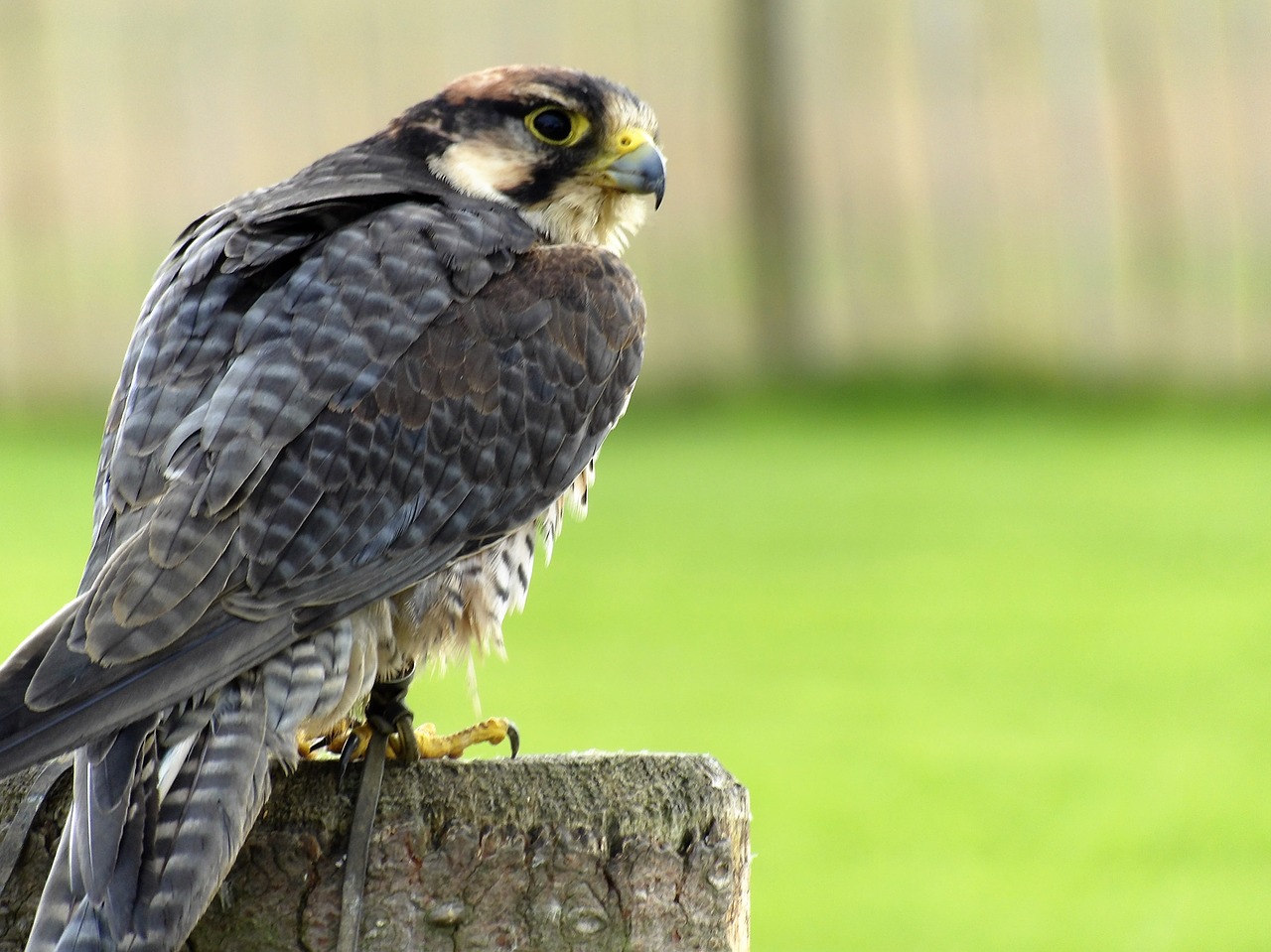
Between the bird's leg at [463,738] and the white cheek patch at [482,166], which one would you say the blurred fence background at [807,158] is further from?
the bird's leg at [463,738]

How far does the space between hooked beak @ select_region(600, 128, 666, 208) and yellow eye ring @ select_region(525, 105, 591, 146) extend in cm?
6

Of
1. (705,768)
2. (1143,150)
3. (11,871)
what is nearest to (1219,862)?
(705,768)

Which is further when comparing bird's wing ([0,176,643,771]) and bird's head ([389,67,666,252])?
bird's head ([389,67,666,252])

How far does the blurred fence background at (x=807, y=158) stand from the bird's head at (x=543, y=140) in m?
6.76

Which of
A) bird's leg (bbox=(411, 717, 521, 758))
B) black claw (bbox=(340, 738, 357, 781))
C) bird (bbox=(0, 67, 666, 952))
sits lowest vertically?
bird's leg (bbox=(411, 717, 521, 758))

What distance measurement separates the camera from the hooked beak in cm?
298

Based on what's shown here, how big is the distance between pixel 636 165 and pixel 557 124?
0.49 feet

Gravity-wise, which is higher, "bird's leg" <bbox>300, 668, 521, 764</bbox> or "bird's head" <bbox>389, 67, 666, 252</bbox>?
"bird's head" <bbox>389, 67, 666, 252</bbox>

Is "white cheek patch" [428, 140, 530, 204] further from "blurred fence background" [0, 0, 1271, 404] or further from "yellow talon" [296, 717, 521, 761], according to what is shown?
"blurred fence background" [0, 0, 1271, 404]

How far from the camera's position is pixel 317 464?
224 cm

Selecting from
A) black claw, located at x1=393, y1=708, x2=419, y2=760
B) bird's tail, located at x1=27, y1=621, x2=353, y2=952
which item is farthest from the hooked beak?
bird's tail, located at x1=27, y1=621, x2=353, y2=952

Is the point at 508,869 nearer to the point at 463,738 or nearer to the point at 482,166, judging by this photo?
the point at 463,738

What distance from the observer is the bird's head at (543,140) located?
9.75 ft

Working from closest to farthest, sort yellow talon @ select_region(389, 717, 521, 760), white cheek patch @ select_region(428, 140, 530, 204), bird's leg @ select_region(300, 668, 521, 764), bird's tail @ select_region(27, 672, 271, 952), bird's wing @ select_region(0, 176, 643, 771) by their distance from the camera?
1. bird's tail @ select_region(27, 672, 271, 952)
2. bird's wing @ select_region(0, 176, 643, 771)
3. bird's leg @ select_region(300, 668, 521, 764)
4. yellow talon @ select_region(389, 717, 521, 760)
5. white cheek patch @ select_region(428, 140, 530, 204)
